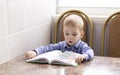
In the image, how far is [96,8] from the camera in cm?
206

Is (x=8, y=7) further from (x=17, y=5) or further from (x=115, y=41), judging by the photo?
(x=115, y=41)

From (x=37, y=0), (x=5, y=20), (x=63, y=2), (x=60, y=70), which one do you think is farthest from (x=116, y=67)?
(x=63, y=2)

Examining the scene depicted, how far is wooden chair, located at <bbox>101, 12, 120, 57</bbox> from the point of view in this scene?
1.77m

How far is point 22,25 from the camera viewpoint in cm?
149

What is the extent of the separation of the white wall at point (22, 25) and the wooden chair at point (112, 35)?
1.54ft

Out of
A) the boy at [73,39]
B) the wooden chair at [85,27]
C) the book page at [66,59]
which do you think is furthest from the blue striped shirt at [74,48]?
the wooden chair at [85,27]

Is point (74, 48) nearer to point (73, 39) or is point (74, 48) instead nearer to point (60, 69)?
point (73, 39)

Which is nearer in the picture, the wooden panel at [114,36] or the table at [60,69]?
the table at [60,69]

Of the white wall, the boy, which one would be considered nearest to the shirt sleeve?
the boy

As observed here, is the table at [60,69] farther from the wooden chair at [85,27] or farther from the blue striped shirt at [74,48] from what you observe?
the wooden chair at [85,27]

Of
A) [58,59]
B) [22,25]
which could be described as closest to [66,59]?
[58,59]

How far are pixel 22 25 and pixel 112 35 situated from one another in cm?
71

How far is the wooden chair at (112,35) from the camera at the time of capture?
177 centimetres

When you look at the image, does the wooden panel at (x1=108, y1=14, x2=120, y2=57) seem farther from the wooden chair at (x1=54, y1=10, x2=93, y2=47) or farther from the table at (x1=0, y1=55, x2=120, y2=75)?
the table at (x1=0, y1=55, x2=120, y2=75)
